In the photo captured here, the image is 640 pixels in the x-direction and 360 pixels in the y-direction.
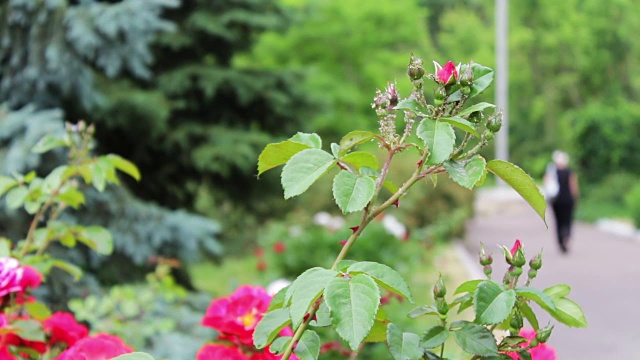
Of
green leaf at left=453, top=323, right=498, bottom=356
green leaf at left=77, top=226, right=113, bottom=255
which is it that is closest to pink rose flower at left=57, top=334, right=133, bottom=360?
green leaf at left=453, top=323, right=498, bottom=356

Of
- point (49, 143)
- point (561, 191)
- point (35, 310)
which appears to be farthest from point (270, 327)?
point (561, 191)

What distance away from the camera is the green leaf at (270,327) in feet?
3.28

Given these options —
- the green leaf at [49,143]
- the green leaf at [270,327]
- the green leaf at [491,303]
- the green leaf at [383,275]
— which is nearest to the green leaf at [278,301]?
the green leaf at [270,327]

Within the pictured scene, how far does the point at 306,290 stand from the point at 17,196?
1221mm

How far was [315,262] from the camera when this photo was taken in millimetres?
6609

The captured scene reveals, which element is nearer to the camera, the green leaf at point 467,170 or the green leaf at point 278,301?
the green leaf at point 467,170

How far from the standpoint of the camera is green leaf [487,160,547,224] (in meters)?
0.96

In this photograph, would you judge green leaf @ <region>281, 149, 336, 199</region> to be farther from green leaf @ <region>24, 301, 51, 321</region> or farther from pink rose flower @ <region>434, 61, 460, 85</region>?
green leaf @ <region>24, 301, 51, 321</region>

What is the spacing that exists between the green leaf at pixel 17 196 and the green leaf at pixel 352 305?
3.95 feet

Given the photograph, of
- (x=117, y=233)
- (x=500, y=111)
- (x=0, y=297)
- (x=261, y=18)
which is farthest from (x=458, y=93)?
(x=261, y=18)

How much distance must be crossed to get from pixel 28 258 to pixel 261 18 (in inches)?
282

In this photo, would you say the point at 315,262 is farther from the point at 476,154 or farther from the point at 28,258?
the point at 476,154

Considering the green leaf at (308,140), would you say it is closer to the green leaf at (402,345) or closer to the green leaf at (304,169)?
the green leaf at (304,169)

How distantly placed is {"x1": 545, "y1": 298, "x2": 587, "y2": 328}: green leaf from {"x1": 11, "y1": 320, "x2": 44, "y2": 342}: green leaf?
87cm
